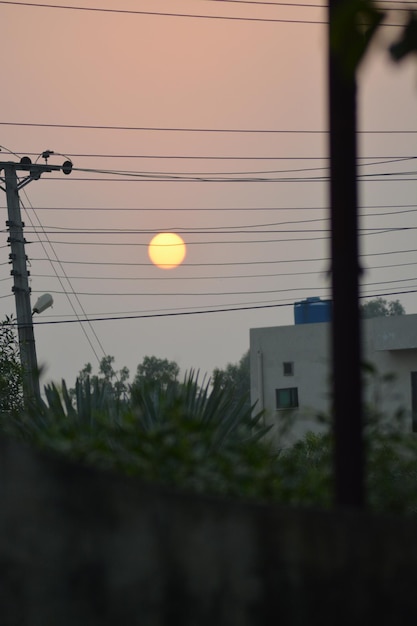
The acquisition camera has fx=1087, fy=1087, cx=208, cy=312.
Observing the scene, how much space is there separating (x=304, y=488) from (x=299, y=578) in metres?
1.18

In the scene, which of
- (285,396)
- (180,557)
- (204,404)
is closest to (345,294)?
(180,557)

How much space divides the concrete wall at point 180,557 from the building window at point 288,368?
45014 millimetres

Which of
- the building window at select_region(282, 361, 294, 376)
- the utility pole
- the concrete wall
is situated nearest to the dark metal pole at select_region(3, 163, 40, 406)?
the utility pole

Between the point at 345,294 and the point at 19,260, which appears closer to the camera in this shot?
the point at 345,294

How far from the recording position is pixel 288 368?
2007 inches

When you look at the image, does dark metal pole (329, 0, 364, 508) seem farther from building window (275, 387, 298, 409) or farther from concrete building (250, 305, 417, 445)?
building window (275, 387, 298, 409)

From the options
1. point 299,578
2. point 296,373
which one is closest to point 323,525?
point 299,578

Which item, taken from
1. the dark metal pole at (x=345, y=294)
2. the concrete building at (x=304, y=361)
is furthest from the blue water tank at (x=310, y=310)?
the dark metal pole at (x=345, y=294)

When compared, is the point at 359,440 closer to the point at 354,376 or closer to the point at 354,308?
the point at 354,376

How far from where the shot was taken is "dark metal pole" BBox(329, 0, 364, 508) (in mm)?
6305

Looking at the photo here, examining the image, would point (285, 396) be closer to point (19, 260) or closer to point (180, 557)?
point (19, 260)

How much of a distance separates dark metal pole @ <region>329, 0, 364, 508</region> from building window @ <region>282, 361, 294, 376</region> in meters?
44.4

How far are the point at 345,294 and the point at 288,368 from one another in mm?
44750

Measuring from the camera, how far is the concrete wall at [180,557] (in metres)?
5.71
